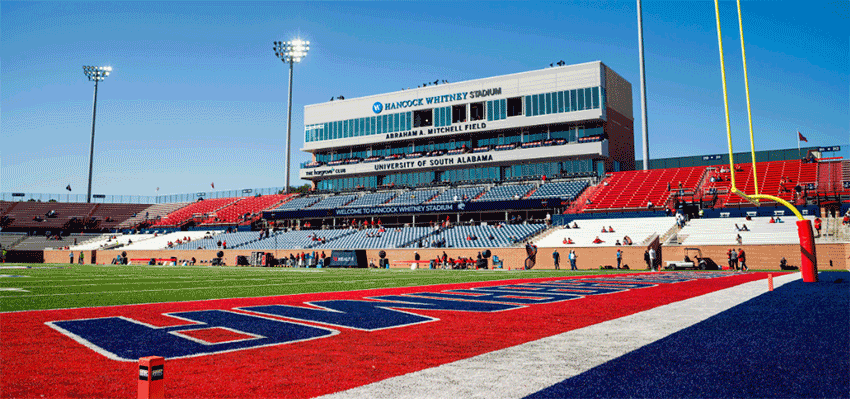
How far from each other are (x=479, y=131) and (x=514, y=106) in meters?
4.37

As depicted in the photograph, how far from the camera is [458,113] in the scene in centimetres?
5859

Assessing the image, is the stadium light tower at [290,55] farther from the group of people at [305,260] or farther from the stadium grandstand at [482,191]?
the group of people at [305,260]

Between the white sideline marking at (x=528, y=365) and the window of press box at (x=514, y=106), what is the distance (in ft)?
159

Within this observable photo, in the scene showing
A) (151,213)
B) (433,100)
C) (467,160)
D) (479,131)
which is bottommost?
(151,213)

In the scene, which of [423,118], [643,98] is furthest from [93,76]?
[643,98]

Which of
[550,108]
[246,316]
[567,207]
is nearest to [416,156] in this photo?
[550,108]

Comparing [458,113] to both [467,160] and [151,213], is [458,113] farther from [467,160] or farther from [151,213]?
[151,213]

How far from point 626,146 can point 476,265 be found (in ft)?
99.2

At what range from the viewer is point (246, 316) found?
9094mm

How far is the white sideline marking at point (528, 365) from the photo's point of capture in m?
4.26

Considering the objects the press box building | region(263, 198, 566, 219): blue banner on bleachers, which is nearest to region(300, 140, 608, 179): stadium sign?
the press box building

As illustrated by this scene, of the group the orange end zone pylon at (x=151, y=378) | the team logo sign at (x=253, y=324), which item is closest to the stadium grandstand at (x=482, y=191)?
the team logo sign at (x=253, y=324)

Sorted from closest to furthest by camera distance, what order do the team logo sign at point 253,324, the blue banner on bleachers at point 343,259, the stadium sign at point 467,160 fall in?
the team logo sign at point 253,324 → the blue banner on bleachers at point 343,259 → the stadium sign at point 467,160

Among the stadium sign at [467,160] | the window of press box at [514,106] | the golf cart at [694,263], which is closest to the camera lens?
the golf cart at [694,263]
